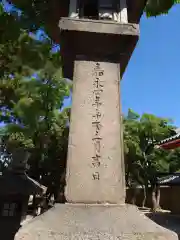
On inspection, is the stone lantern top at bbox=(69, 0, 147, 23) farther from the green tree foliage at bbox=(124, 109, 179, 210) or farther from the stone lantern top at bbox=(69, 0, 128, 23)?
the green tree foliage at bbox=(124, 109, 179, 210)

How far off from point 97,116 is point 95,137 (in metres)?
0.29

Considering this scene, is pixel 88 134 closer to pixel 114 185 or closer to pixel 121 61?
pixel 114 185

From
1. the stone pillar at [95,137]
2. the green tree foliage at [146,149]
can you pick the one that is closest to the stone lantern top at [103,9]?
the stone pillar at [95,137]

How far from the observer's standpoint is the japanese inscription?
2787 mm

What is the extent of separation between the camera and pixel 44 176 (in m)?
15.4

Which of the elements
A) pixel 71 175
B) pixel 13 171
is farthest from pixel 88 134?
pixel 13 171

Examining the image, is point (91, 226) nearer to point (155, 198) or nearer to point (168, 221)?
point (168, 221)

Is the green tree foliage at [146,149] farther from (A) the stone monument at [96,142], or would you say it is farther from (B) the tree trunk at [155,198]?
(A) the stone monument at [96,142]

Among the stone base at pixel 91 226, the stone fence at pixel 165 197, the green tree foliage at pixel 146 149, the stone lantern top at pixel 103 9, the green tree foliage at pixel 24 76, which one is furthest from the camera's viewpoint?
the green tree foliage at pixel 146 149

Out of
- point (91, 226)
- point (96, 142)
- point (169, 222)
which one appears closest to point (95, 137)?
point (96, 142)

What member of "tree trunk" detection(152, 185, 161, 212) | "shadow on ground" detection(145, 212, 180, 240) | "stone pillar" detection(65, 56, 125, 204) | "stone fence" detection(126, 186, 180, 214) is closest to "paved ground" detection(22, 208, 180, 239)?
"shadow on ground" detection(145, 212, 180, 240)

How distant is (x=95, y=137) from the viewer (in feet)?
9.42

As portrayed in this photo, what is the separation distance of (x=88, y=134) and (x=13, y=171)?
19.0 ft

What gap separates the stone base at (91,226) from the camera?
2.22 metres
